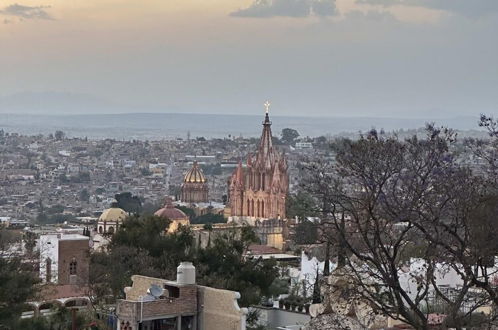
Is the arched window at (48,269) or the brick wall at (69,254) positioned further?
the brick wall at (69,254)

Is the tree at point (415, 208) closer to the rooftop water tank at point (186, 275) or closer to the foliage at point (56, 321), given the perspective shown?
the rooftop water tank at point (186, 275)

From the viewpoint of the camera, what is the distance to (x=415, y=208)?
52.5 ft

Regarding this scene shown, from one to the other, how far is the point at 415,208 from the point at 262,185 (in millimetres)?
71776

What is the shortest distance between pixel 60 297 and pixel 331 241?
17.8 metres

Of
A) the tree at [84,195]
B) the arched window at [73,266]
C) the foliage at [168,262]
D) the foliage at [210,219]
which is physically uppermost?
the foliage at [168,262]

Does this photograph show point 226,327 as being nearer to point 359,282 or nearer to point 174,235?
point 359,282

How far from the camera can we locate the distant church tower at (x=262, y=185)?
86312 mm

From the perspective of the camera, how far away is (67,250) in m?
41.3

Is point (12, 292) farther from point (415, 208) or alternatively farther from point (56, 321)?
point (415, 208)

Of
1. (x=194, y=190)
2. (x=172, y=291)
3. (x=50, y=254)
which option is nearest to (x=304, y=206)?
(x=172, y=291)

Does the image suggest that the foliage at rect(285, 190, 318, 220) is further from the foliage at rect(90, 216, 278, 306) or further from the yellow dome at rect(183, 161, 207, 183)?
the yellow dome at rect(183, 161, 207, 183)

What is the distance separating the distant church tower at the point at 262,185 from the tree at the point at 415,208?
68107 mm

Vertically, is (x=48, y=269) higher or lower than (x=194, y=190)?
higher

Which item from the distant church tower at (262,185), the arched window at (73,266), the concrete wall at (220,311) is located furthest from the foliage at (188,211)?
the concrete wall at (220,311)
